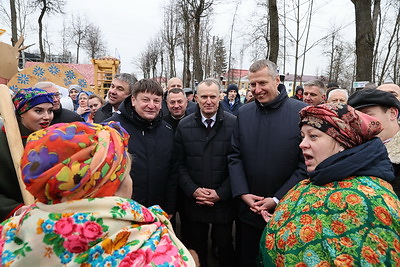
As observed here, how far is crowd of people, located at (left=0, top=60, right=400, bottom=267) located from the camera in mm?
954

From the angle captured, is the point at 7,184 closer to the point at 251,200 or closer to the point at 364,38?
the point at 251,200

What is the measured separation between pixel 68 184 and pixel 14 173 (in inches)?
54.0

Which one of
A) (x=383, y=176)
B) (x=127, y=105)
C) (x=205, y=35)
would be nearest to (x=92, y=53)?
(x=205, y=35)

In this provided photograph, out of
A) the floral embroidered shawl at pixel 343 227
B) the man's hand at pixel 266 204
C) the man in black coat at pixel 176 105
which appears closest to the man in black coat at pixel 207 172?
the man's hand at pixel 266 204

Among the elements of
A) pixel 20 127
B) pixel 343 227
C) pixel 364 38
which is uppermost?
pixel 364 38

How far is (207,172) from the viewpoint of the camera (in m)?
2.94

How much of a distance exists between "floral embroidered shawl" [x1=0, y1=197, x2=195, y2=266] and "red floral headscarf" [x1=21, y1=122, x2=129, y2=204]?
5 centimetres

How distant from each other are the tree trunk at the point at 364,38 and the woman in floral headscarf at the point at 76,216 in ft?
28.7

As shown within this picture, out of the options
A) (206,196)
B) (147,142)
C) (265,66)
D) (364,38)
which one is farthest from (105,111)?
(364,38)

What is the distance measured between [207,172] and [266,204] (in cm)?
75

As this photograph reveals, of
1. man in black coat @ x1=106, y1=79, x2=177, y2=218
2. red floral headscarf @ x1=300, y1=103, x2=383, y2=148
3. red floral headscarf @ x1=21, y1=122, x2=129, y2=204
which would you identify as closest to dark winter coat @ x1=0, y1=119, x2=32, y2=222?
man in black coat @ x1=106, y1=79, x2=177, y2=218

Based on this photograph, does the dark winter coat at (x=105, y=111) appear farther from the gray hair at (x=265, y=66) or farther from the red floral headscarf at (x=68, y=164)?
the red floral headscarf at (x=68, y=164)

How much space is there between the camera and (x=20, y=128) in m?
2.32

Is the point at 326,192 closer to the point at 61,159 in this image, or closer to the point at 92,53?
the point at 61,159
